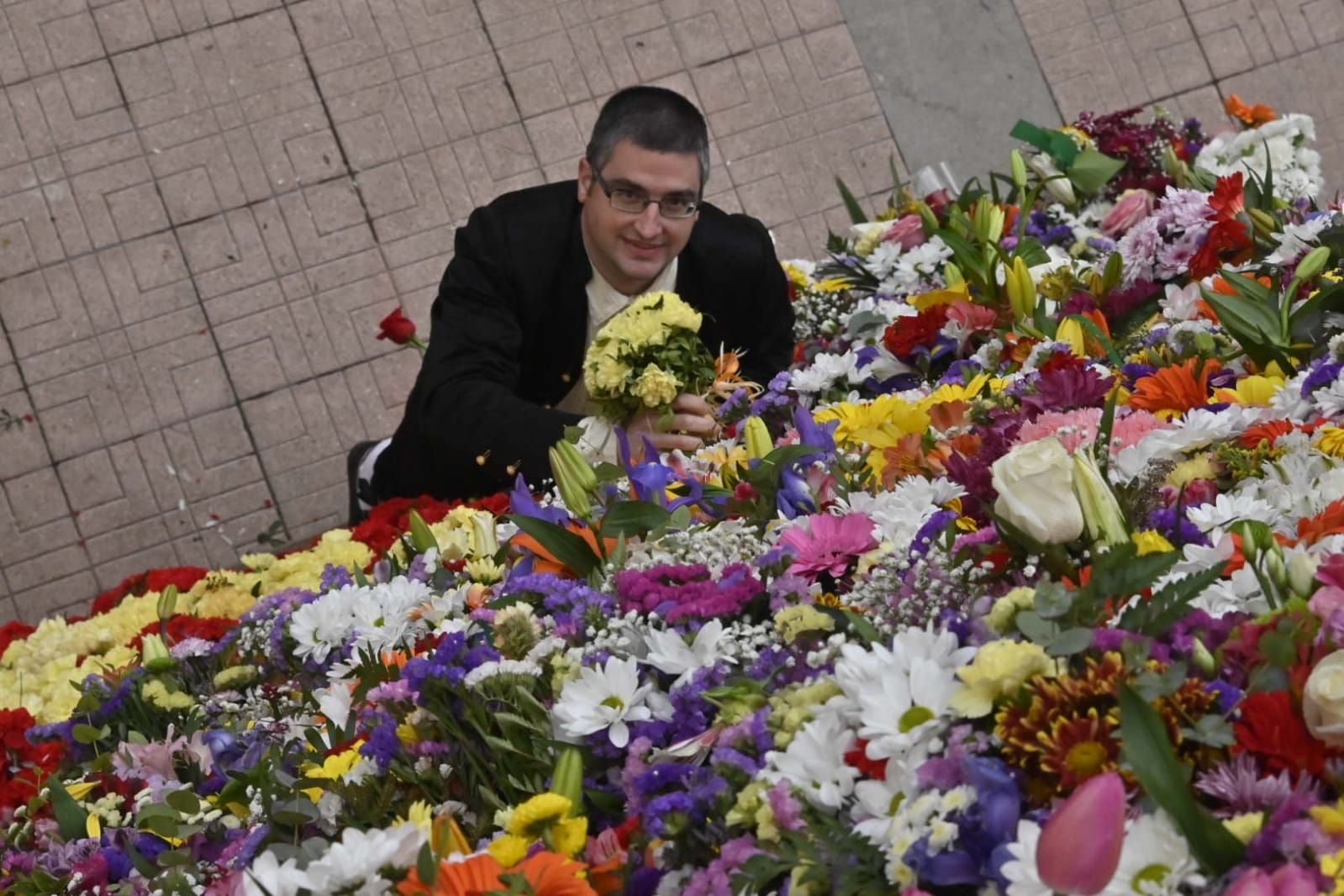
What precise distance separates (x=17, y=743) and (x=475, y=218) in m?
1.46

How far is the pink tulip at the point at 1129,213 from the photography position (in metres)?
3.02

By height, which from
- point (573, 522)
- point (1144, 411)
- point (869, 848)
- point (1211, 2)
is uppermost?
point (1211, 2)

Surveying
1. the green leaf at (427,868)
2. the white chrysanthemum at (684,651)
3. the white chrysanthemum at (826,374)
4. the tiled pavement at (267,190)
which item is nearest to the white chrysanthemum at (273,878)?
the green leaf at (427,868)

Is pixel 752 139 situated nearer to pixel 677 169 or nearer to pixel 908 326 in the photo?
pixel 677 169

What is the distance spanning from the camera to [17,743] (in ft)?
6.96

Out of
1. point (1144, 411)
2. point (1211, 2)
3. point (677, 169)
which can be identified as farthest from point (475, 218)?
point (1211, 2)

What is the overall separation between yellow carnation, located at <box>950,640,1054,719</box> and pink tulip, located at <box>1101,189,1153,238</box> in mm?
2059

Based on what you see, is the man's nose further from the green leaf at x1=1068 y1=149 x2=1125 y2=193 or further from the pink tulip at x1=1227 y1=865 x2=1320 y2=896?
the pink tulip at x1=1227 y1=865 x2=1320 y2=896

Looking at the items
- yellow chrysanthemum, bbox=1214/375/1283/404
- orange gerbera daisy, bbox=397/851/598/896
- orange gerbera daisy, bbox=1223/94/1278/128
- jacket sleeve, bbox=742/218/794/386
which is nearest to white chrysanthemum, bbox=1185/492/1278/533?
yellow chrysanthemum, bbox=1214/375/1283/404

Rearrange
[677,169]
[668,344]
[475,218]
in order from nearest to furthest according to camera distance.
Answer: [668,344]
[677,169]
[475,218]

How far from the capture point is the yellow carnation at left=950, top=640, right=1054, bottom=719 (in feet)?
3.66

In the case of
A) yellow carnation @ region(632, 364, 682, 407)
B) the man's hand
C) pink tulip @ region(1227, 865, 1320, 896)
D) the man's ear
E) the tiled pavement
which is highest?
the tiled pavement

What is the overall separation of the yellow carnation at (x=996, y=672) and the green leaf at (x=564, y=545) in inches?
26.6

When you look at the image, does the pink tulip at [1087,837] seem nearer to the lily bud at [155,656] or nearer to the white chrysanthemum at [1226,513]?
the white chrysanthemum at [1226,513]
